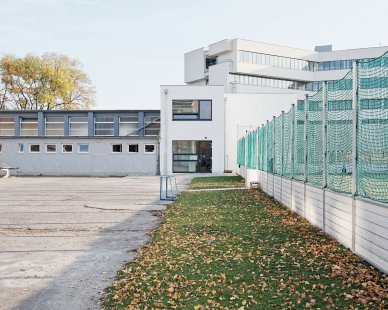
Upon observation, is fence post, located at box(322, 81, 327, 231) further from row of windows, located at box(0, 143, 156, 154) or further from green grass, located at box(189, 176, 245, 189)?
row of windows, located at box(0, 143, 156, 154)

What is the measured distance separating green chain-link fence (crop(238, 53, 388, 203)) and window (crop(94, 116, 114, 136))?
29.6 meters

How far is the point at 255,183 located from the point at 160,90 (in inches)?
699

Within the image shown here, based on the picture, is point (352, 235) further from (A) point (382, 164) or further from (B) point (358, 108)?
(B) point (358, 108)

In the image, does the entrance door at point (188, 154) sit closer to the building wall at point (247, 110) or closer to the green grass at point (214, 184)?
the building wall at point (247, 110)

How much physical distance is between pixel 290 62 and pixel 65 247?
66.8 meters

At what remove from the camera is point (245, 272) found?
6.22 metres

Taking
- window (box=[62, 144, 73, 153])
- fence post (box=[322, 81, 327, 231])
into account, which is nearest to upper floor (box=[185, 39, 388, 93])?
window (box=[62, 144, 73, 153])

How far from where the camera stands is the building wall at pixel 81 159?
3806cm

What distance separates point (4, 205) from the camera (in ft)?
50.9

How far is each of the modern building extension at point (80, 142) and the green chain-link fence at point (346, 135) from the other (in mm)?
25968

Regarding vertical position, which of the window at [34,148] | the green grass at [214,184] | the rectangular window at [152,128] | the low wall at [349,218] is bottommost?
the green grass at [214,184]

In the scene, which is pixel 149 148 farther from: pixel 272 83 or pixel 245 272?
pixel 272 83

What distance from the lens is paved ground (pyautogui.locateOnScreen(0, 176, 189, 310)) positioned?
5484mm

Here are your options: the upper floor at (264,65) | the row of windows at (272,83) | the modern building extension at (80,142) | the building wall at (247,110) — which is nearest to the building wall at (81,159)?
the modern building extension at (80,142)
